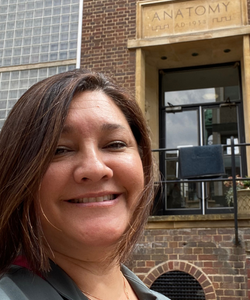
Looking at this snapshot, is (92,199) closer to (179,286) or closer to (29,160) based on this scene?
(29,160)

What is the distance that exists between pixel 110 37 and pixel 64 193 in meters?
8.45

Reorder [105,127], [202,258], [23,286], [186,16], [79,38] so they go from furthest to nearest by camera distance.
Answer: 1. [79,38]
2. [186,16]
3. [202,258]
4. [105,127]
5. [23,286]

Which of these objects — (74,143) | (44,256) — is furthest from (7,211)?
(74,143)

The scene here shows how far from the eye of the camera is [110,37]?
8.95m

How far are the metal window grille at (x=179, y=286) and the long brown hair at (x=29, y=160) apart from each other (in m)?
5.31

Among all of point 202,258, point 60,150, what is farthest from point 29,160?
point 202,258

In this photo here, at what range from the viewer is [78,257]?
1.01 metres

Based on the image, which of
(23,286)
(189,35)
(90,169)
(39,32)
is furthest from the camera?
(39,32)

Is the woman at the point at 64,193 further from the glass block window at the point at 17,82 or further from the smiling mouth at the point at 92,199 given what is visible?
the glass block window at the point at 17,82

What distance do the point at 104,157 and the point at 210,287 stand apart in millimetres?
5452

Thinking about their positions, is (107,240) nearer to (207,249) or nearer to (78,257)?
(78,257)

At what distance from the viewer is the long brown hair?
942 mm

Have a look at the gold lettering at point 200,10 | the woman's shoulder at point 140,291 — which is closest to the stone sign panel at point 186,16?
the gold lettering at point 200,10

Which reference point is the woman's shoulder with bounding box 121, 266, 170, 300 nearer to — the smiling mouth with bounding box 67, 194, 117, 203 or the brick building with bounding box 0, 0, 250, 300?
the smiling mouth with bounding box 67, 194, 117, 203
